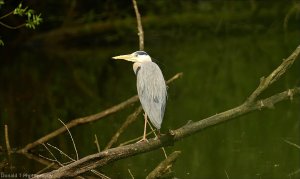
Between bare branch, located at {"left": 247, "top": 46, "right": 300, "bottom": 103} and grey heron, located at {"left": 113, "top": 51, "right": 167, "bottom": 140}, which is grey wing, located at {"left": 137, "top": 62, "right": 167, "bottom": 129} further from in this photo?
bare branch, located at {"left": 247, "top": 46, "right": 300, "bottom": 103}

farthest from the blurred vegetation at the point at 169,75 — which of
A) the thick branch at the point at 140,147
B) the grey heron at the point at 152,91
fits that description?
the grey heron at the point at 152,91

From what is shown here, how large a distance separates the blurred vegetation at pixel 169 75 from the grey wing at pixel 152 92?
1877 mm

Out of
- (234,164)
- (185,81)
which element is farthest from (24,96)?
(234,164)

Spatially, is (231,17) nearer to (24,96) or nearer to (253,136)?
(24,96)

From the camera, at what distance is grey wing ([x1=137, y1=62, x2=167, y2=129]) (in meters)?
4.54

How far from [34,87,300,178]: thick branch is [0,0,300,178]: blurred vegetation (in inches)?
67.1

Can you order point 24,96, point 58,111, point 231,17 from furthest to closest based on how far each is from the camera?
1. point 231,17
2. point 24,96
3. point 58,111

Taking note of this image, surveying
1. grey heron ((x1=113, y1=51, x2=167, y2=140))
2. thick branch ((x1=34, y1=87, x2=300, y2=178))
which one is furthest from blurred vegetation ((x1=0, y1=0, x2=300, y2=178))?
grey heron ((x1=113, y1=51, x2=167, y2=140))

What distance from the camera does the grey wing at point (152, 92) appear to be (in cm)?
454

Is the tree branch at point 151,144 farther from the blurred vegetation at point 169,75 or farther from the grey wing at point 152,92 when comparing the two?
the blurred vegetation at point 169,75

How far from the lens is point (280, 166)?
21.5 feet

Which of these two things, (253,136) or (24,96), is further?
(24,96)

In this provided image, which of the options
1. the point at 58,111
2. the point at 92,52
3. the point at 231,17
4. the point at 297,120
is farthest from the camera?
the point at 231,17

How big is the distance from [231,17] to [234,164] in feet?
40.4
